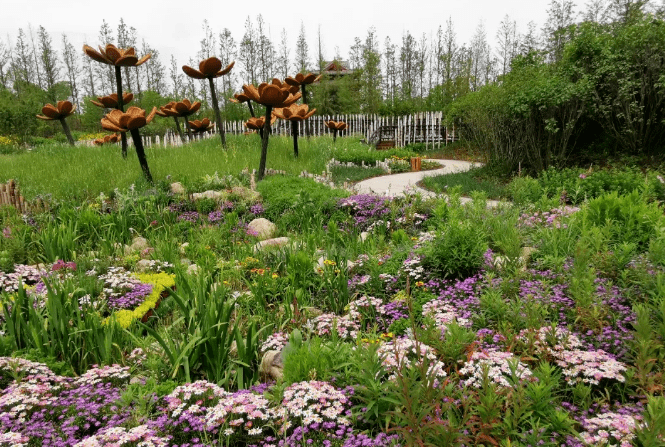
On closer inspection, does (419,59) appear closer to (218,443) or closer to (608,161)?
(608,161)

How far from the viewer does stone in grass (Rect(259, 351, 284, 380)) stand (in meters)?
2.42

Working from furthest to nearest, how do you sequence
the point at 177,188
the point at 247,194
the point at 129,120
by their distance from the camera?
1. the point at 177,188
2. the point at 247,194
3. the point at 129,120

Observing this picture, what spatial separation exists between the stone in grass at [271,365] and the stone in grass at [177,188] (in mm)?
4802

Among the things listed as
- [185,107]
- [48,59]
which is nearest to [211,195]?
[185,107]

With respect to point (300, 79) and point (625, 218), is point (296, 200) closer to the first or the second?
point (625, 218)

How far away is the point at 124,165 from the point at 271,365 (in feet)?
21.9

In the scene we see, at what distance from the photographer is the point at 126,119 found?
6.10 m

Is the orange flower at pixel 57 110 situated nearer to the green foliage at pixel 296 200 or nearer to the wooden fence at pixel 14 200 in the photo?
the wooden fence at pixel 14 200

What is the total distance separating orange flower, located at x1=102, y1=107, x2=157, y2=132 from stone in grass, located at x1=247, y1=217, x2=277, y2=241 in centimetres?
235

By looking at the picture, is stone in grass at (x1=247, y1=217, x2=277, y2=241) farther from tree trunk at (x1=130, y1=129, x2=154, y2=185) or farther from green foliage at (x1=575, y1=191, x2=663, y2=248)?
green foliage at (x1=575, y1=191, x2=663, y2=248)

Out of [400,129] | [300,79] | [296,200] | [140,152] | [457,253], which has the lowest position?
[457,253]

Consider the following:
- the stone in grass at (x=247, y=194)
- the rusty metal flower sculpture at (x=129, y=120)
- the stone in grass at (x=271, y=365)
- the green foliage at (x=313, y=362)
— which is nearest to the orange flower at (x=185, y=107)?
the rusty metal flower sculpture at (x=129, y=120)

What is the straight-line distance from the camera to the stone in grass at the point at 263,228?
210 inches

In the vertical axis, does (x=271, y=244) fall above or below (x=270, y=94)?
below
